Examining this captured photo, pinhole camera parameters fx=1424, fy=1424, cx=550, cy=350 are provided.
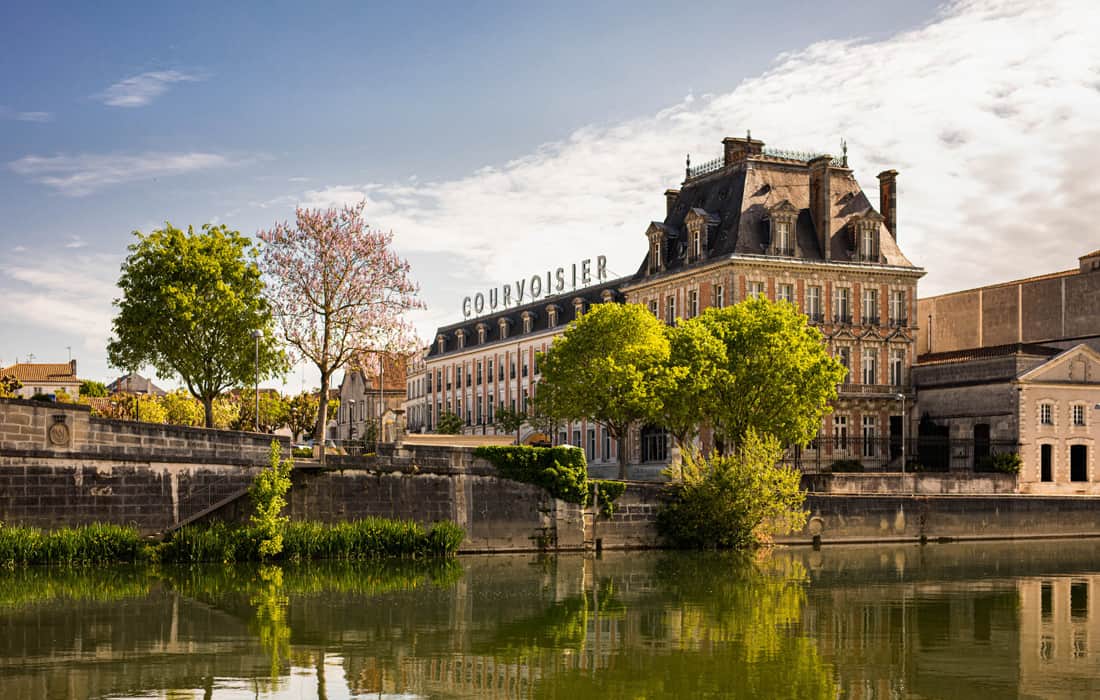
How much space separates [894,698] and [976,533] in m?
44.5

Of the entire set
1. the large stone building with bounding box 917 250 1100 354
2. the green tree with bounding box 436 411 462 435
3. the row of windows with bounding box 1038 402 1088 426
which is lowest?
the green tree with bounding box 436 411 462 435

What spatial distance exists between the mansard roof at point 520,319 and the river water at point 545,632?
5216 centimetres

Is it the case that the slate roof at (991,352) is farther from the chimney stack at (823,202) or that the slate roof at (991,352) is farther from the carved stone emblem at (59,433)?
the carved stone emblem at (59,433)

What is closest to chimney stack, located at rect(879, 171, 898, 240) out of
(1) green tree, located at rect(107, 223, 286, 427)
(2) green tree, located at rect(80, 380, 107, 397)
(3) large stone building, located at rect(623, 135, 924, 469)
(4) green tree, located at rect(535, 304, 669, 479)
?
(3) large stone building, located at rect(623, 135, 924, 469)

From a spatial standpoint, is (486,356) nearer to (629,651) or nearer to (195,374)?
(195,374)

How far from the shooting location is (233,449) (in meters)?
48.5

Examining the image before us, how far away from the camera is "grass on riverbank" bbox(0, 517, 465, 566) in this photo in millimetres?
43625

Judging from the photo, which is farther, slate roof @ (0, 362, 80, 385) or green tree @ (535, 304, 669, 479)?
slate roof @ (0, 362, 80, 385)

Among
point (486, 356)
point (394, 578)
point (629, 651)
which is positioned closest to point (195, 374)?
point (394, 578)

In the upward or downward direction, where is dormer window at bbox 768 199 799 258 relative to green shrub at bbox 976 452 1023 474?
upward

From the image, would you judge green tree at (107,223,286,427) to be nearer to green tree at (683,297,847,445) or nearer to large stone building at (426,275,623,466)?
green tree at (683,297,847,445)

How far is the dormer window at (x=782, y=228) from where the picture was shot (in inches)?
3162

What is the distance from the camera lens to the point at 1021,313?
280 ft

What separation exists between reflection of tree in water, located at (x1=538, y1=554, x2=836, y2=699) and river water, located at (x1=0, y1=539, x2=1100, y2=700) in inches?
3.1
